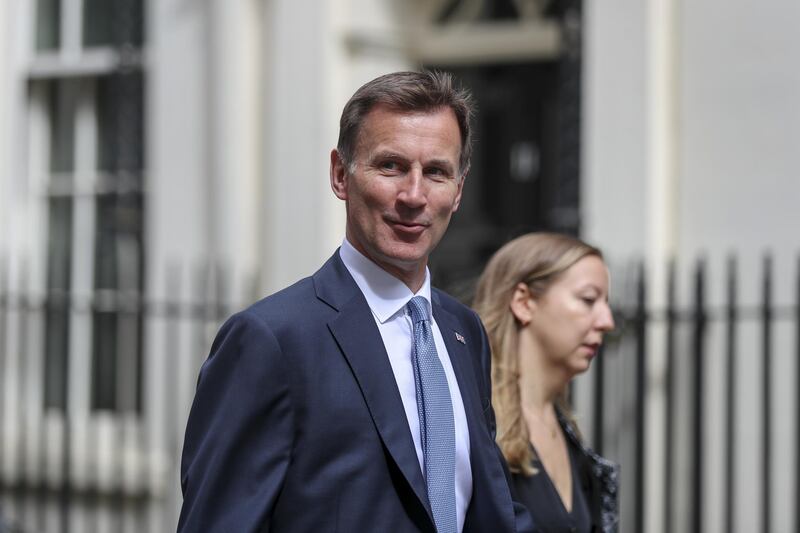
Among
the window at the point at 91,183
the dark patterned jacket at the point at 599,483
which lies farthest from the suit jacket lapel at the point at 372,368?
the window at the point at 91,183

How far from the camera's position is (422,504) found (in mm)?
2002

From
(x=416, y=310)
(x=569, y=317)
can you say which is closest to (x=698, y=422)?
(x=569, y=317)

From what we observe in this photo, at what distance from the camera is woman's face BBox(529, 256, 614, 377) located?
3180 mm

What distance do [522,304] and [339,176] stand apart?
115 centimetres

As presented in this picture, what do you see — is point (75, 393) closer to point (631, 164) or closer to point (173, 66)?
point (173, 66)

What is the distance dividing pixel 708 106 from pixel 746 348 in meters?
1.14

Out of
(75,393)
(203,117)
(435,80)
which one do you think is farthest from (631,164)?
(435,80)

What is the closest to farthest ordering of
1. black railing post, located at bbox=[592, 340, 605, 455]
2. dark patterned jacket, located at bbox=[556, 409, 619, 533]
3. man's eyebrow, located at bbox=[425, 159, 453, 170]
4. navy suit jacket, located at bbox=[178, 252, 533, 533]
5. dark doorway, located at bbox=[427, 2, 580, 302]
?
navy suit jacket, located at bbox=[178, 252, 533, 533] → man's eyebrow, located at bbox=[425, 159, 453, 170] → dark patterned jacket, located at bbox=[556, 409, 619, 533] → black railing post, located at bbox=[592, 340, 605, 455] → dark doorway, located at bbox=[427, 2, 580, 302]

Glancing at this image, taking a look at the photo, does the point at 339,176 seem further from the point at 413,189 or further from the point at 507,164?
→ the point at 507,164

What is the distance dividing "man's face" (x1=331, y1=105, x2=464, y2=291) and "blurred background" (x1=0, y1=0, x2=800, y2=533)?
361 cm

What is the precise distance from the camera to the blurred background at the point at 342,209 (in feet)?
19.7

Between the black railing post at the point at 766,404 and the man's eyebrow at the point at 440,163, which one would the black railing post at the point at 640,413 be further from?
the man's eyebrow at the point at 440,163

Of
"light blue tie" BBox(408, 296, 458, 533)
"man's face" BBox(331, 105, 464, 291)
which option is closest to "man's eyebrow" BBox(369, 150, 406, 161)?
"man's face" BBox(331, 105, 464, 291)

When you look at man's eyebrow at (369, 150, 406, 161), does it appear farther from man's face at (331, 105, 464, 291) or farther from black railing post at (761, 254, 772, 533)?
black railing post at (761, 254, 772, 533)
